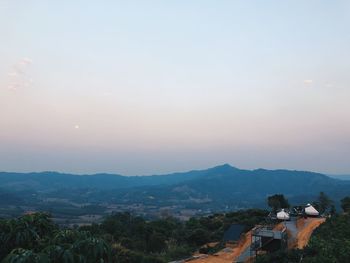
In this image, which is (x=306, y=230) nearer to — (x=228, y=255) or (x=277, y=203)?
(x=228, y=255)

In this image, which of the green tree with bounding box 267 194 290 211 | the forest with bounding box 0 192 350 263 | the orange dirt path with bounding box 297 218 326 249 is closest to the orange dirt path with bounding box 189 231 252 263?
the forest with bounding box 0 192 350 263

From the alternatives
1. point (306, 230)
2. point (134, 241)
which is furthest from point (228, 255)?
point (134, 241)

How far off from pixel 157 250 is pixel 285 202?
19.7 meters

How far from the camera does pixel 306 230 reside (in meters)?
27.7

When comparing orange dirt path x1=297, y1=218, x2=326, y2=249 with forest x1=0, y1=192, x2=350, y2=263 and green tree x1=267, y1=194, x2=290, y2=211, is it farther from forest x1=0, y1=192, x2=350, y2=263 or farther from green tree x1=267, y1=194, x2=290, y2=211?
green tree x1=267, y1=194, x2=290, y2=211

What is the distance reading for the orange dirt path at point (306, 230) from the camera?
932 inches

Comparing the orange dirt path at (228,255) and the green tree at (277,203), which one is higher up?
the green tree at (277,203)

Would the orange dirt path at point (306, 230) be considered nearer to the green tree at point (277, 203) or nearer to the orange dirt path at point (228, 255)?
the orange dirt path at point (228, 255)

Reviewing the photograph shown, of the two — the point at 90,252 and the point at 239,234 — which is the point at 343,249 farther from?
the point at 239,234

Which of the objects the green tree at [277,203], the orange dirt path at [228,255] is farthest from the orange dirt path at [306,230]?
the green tree at [277,203]

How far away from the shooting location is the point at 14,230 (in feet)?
33.7

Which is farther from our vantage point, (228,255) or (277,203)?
(277,203)

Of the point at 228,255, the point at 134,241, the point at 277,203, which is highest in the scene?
the point at 277,203

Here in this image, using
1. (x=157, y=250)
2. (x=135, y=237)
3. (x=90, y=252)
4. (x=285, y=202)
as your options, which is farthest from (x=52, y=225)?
(x=285, y=202)
